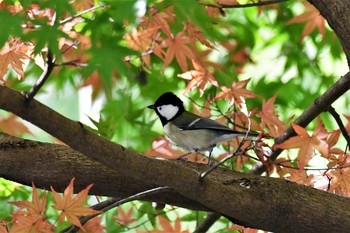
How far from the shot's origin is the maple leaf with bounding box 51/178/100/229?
162 cm

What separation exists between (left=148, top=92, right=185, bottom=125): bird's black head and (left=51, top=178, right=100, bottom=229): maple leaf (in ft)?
3.16

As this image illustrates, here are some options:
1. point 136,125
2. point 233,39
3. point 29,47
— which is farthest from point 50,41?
point 233,39

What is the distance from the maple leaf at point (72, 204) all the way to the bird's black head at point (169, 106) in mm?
962

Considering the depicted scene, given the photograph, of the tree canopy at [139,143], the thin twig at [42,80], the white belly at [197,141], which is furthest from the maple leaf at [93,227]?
the thin twig at [42,80]

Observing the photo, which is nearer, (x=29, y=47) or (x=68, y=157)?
(x=68, y=157)

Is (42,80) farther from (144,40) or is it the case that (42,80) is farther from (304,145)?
(144,40)

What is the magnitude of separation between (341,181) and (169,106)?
2.80 feet

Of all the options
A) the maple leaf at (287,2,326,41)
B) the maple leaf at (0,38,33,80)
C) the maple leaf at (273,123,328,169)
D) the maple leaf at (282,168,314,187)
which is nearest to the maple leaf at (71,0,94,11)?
the maple leaf at (0,38,33,80)

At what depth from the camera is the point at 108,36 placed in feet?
3.94

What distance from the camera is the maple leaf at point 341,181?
1915 millimetres

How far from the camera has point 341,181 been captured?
6.35 ft

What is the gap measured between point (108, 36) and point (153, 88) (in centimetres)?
186

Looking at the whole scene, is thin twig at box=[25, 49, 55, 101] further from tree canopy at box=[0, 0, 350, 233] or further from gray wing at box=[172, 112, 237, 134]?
gray wing at box=[172, 112, 237, 134]

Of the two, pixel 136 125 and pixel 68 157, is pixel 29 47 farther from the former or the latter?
pixel 136 125
